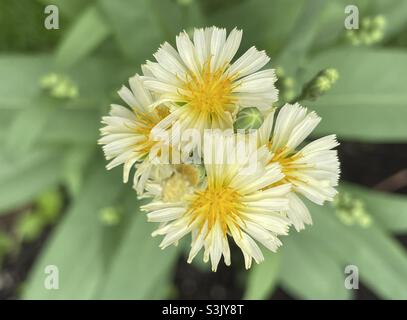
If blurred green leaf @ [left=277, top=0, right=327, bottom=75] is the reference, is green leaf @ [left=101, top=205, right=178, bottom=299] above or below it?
below

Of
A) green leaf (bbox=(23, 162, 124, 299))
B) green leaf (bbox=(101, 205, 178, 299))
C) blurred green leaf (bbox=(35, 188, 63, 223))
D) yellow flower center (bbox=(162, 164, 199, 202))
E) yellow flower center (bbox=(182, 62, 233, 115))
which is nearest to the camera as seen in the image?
yellow flower center (bbox=(162, 164, 199, 202))

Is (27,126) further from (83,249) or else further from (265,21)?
(265,21)

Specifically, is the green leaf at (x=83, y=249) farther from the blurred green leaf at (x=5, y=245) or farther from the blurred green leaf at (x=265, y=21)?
the blurred green leaf at (x=5, y=245)

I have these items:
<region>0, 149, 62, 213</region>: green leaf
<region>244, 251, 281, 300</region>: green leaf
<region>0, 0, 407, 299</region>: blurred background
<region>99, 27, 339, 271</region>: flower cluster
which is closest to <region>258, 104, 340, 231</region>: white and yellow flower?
<region>99, 27, 339, 271</region>: flower cluster

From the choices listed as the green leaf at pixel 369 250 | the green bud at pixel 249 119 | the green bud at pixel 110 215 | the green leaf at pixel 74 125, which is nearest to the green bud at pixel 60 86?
the green leaf at pixel 74 125

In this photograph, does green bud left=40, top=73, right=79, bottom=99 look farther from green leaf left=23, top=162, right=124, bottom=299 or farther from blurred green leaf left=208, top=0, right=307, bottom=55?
blurred green leaf left=208, top=0, right=307, bottom=55

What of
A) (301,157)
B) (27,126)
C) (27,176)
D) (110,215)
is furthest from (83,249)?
(301,157)

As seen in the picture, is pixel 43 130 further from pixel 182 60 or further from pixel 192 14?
pixel 182 60
